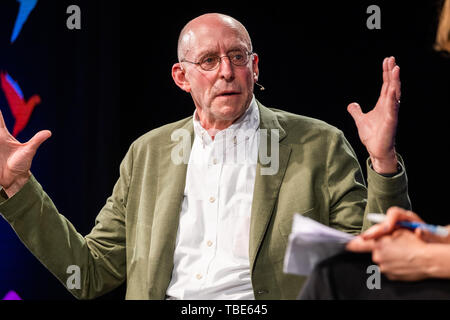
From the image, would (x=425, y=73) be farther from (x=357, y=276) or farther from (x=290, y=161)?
(x=357, y=276)

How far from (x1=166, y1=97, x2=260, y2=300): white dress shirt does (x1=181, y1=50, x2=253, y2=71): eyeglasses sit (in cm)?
16

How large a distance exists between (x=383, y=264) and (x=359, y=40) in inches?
58.6

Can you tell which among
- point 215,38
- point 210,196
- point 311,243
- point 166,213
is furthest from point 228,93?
point 311,243

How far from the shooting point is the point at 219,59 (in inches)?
87.4

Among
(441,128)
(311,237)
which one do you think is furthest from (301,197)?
(441,128)

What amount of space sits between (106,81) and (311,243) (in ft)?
6.06

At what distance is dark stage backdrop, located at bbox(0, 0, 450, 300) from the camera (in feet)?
8.94

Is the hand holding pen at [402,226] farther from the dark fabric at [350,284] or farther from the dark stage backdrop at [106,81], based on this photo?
the dark stage backdrop at [106,81]

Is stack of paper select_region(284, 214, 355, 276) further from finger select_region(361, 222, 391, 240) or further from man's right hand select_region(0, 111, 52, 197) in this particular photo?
man's right hand select_region(0, 111, 52, 197)

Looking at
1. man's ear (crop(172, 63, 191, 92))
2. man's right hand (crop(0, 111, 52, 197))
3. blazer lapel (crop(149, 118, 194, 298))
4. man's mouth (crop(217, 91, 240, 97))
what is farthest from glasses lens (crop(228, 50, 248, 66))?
man's right hand (crop(0, 111, 52, 197))

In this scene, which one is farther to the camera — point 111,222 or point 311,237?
point 111,222

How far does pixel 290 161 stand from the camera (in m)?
2.13

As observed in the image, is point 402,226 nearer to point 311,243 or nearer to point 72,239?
point 311,243

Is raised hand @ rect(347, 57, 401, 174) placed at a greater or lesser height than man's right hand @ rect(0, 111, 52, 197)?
greater
